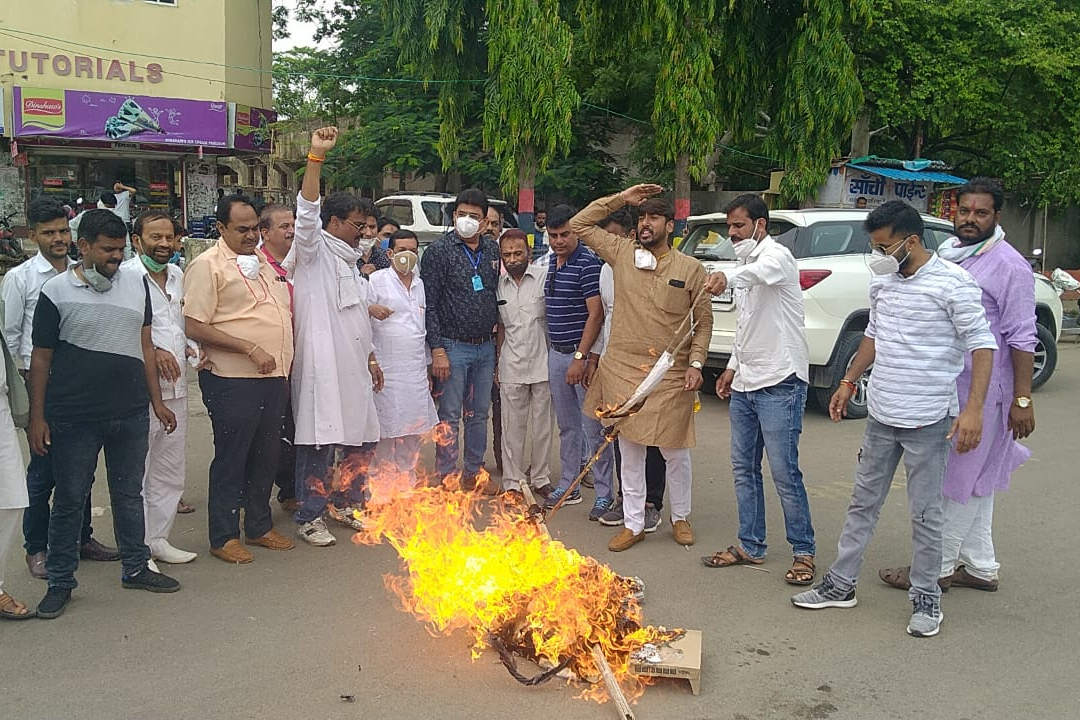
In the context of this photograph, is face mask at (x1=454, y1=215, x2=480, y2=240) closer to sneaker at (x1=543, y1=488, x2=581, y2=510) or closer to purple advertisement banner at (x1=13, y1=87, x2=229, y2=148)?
sneaker at (x1=543, y1=488, x2=581, y2=510)

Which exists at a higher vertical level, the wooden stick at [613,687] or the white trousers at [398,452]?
the white trousers at [398,452]

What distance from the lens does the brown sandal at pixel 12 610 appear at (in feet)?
13.0

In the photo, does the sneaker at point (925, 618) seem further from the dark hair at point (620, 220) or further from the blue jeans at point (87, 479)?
the blue jeans at point (87, 479)

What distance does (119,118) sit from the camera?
20.2 metres

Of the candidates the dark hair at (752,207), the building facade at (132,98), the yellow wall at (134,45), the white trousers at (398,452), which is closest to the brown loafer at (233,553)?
the white trousers at (398,452)

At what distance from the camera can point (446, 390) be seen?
596 centimetres

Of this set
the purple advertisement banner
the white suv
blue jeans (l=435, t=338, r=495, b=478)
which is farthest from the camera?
the purple advertisement banner

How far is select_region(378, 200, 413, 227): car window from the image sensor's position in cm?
1589

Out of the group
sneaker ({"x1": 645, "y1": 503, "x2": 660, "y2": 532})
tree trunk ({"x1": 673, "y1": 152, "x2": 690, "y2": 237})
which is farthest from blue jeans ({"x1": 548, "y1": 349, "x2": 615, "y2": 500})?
tree trunk ({"x1": 673, "y1": 152, "x2": 690, "y2": 237})

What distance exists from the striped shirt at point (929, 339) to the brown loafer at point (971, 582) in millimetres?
1151

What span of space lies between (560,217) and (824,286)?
360cm

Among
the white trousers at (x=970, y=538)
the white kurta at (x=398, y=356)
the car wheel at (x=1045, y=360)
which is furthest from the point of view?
the car wheel at (x=1045, y=360)

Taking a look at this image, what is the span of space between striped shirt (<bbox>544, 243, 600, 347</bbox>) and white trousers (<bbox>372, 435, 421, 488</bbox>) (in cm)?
118

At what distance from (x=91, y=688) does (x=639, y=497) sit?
9.69 feet
